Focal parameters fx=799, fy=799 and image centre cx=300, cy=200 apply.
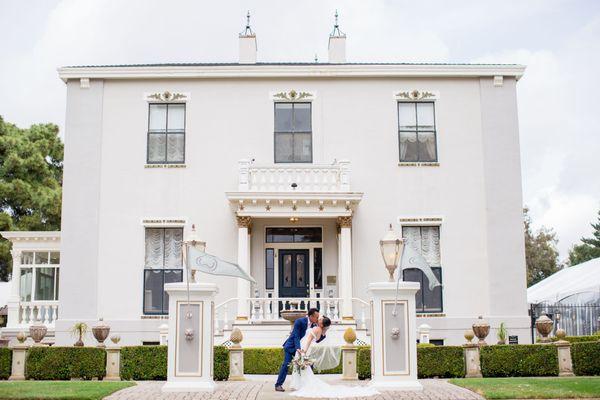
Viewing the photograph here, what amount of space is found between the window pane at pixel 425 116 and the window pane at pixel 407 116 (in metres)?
0.16

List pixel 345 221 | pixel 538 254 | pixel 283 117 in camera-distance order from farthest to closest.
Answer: pixel 538 254 → pixel 283 117 → pixel 345 221

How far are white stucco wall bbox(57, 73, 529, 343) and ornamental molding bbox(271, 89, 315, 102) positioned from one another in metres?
0.17

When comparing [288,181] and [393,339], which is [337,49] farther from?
[393,339]

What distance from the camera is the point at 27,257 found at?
27250 millimetres

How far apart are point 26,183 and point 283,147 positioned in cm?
2187

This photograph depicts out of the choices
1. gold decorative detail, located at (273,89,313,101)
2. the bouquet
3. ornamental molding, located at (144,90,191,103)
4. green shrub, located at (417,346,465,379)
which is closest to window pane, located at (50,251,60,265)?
ornamental molding, located at (144,90,191,103)

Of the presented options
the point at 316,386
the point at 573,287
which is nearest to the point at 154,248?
the point at 316,386

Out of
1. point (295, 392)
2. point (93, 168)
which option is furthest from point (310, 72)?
point (295, 392)

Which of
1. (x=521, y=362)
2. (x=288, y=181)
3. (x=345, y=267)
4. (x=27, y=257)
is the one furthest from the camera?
(x=27, y=257)

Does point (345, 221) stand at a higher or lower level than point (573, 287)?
higher

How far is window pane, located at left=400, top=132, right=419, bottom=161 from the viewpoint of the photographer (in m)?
25.4

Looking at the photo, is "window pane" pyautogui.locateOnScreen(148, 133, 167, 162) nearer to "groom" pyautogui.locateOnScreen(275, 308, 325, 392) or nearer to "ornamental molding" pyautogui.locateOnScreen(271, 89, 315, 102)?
"ornamental molding" pyautogui.locateOnScreen(271, 89, 315, 102)

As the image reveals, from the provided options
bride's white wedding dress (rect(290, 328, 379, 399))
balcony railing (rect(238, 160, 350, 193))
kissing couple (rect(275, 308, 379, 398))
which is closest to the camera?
bride's white wedding dress (rect(290, 328, 379, 399))

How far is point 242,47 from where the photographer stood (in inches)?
1069
